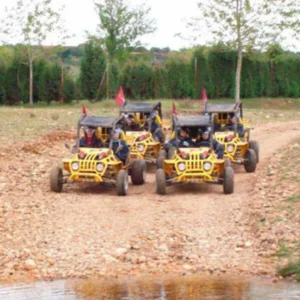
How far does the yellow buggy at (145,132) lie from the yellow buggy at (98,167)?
195 cm

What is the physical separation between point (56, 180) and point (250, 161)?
5.08 metres

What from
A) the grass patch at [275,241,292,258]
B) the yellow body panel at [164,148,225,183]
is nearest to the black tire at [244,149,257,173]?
the yellow body panel at [164,148,225,183]

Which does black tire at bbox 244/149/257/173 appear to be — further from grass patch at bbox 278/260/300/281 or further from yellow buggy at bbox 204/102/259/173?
grass patch at bbox 278/260/300/281

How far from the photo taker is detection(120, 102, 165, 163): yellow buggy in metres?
20.5

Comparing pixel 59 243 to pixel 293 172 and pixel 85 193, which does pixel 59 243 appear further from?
pixel 293 172

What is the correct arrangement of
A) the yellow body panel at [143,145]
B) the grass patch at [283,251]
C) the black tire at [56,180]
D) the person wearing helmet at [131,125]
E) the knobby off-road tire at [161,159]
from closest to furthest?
the grass patch at [283,251]
the black tire at [56,180]
the knobby off-road tire at [161,159]
the yellow body panel at [143,145]
the person wearing helmet at [131,125]

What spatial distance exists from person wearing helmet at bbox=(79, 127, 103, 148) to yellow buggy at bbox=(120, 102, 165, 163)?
206 cm

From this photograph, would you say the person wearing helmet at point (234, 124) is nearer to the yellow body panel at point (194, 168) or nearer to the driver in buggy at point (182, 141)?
the driver in buggy at point (182, 141)

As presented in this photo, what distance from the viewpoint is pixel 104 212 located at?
49.4 ft

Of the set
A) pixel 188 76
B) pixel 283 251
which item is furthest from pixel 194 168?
pixel 188 76

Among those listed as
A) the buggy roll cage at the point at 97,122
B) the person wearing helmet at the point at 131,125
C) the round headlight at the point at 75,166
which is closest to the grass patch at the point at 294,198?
the round headlight at the point at 75,166

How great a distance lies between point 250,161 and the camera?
20078 mm

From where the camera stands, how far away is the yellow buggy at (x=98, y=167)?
17.0 metres

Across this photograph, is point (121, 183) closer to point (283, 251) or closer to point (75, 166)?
point (75, 166)
